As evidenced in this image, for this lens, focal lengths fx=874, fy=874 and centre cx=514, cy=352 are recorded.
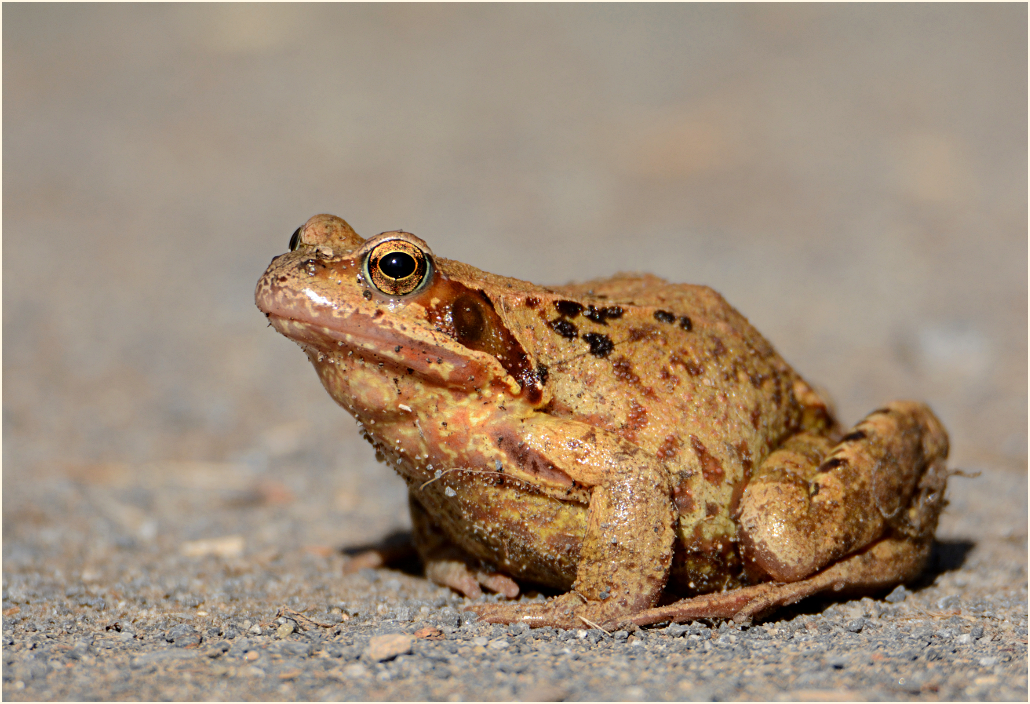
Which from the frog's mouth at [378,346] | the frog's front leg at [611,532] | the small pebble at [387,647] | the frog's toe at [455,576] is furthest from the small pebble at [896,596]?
the small pebble at [387,647]

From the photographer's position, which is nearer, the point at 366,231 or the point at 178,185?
the point at 366,231

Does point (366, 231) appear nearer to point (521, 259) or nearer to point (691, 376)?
point (521, 259)

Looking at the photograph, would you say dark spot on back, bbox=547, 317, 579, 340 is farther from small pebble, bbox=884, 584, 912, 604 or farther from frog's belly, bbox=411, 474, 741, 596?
small pebble, bbox=884, 584, 912, 604

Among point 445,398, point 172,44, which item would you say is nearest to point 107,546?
point 445,398

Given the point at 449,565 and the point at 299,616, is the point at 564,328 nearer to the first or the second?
the point at 449,565

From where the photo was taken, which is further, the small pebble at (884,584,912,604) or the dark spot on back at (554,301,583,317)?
the small pebble at (884,584,912,604)

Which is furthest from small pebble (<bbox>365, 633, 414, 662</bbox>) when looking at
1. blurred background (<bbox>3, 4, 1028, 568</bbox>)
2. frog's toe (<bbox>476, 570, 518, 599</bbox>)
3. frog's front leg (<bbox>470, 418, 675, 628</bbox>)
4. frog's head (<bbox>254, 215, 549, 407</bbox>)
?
blurred background (<bbox>3, 4, 1028, 568</bbox>)

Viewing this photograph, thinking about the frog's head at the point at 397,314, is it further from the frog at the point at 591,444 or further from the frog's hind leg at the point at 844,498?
the frog's hind leg at the point at 844,498
